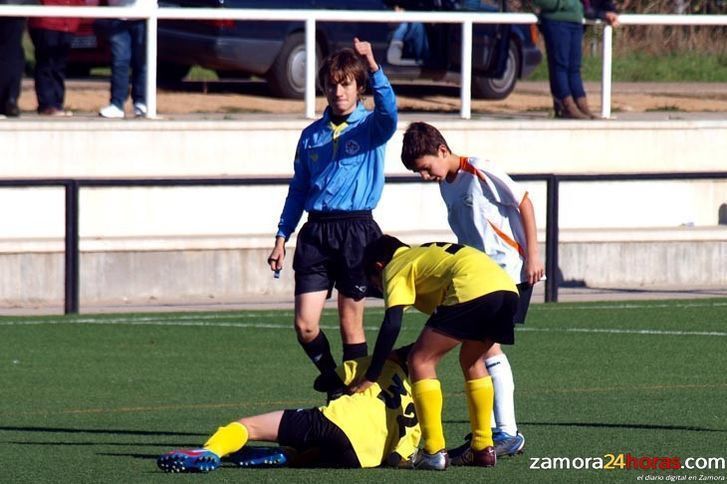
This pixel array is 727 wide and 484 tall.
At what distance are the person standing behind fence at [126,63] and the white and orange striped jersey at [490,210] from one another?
8344 millimetres

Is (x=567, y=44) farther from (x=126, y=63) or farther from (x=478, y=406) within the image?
(x=478, y=406)

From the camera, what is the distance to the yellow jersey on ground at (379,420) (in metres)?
7.75

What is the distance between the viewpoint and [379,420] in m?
7.77

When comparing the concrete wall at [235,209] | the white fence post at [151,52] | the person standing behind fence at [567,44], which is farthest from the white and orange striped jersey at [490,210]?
the person standing behind fence at [567,44]

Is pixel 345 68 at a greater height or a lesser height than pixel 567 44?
lesser

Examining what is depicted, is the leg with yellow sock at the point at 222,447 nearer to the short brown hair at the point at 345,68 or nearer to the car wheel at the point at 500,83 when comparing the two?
the short brown hair at the point at 345,68

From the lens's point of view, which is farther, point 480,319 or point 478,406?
point 478,406

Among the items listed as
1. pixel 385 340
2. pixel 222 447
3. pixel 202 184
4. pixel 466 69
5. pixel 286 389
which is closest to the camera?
pixel 385 340

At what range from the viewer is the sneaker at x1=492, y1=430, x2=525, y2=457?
803cm

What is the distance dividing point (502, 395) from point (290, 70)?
10594 millimetres

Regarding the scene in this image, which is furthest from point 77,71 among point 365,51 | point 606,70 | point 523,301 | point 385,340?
point 385,340

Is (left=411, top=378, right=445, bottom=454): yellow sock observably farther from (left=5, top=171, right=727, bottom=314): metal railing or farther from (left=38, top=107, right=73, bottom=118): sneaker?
(left=38, top=107, right=73, bottom=118): sneaker

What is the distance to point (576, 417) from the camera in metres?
9.25

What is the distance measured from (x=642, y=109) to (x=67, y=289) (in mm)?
8614
